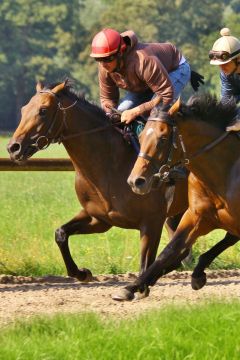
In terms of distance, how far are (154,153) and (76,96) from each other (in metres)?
1.99

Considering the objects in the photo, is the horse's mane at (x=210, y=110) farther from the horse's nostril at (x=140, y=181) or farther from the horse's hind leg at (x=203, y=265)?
the horse's hind leg at (x=203, y=265)

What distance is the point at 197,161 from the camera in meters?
7.66

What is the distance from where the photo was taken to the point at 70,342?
605cm

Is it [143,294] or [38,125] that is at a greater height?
[38,125]

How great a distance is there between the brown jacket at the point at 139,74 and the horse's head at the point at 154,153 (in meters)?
1.24

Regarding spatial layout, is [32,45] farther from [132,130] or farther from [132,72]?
[132,72]

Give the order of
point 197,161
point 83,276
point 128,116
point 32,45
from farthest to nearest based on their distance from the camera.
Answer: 1. point 32,45
2. point 83,276
3. point 128,116
4. point 197,161

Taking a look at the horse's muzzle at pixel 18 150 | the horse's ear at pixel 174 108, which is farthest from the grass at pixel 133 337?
the horse's muzzle at pixel 18 150

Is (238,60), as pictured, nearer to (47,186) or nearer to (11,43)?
(47,186)

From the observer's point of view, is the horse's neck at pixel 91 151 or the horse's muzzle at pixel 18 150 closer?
the horse's muzzle at pixel 18 150

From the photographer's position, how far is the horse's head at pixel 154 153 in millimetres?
7188

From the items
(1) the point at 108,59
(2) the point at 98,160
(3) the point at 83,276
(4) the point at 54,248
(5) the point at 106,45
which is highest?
(5) the point at 106,45

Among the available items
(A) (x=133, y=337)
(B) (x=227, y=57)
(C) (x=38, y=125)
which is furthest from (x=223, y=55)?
(A) (x=133, y=337)

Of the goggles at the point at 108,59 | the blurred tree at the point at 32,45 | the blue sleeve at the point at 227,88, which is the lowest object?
the blurred tree at the point at 32,45
